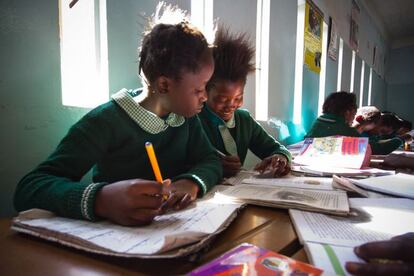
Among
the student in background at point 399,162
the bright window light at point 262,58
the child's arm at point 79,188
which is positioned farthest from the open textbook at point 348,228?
the bright window light at point 262,58

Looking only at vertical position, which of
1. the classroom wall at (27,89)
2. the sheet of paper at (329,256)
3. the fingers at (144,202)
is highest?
the classroom wall at (27,89)

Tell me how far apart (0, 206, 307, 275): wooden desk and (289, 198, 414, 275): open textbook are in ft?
0.07

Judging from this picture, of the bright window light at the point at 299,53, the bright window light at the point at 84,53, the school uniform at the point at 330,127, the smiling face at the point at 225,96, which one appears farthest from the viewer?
the bright window light at the point at 299,53

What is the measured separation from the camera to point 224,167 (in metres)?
0.87

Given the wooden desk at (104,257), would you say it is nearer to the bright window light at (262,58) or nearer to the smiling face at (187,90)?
the smiling face at (187,90)

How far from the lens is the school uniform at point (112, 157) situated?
44 cm

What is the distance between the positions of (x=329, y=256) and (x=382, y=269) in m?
0.06

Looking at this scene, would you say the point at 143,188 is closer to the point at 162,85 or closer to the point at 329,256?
the point at 329,256

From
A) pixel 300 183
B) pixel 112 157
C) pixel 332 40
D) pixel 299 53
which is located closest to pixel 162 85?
pixel 112 157

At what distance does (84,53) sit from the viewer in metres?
0.80

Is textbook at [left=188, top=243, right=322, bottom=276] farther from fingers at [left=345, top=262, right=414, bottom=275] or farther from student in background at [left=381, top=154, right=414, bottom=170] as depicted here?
student in background at [left=381, top=154, right=414, bottom=170]

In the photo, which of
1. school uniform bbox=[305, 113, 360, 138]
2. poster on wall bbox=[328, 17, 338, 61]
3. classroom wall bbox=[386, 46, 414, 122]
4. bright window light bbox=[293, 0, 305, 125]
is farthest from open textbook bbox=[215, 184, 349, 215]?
classroom wall bbox=[386, 46, 414, 122]

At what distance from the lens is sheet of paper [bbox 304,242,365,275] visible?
29cm

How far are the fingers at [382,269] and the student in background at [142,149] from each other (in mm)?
255
